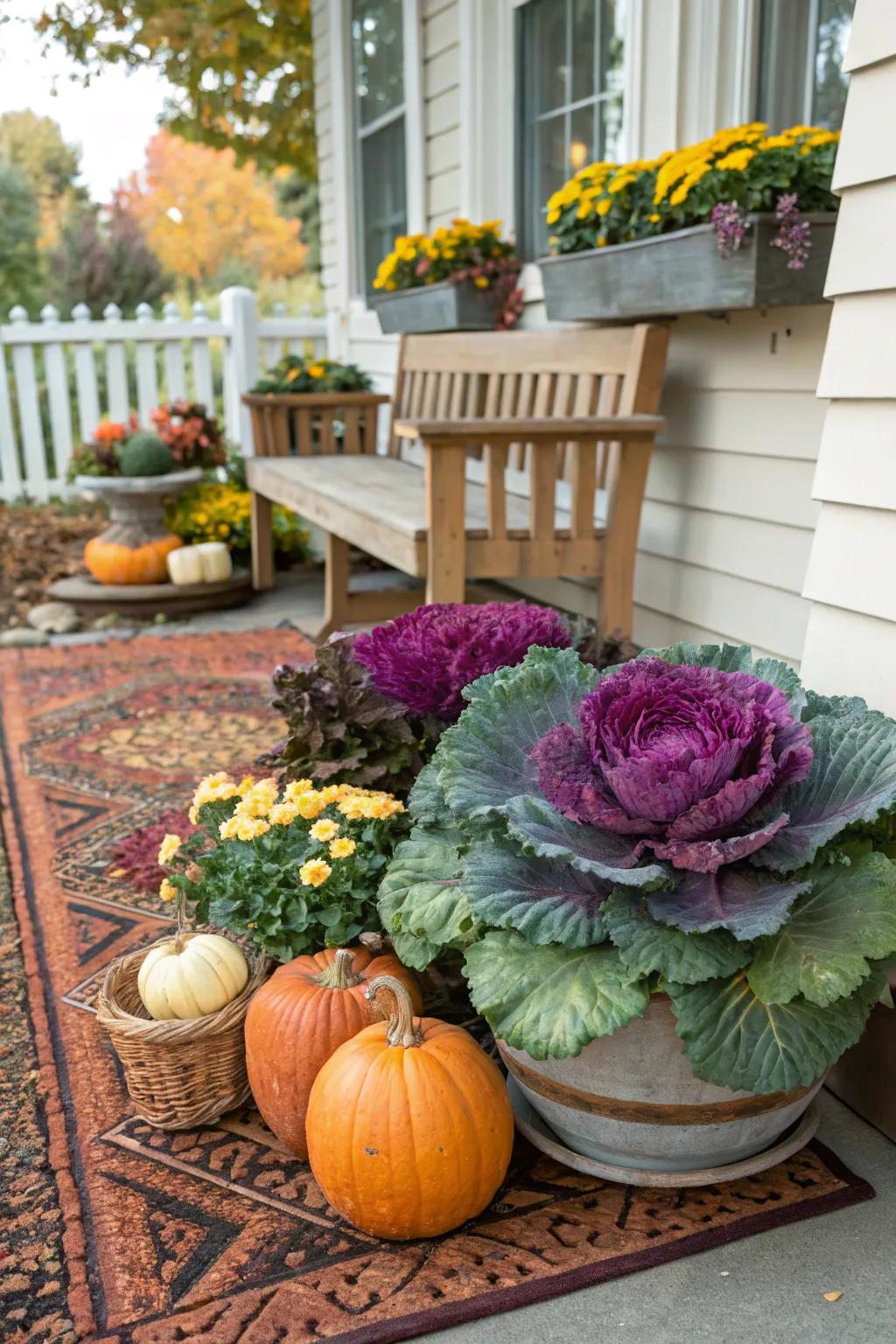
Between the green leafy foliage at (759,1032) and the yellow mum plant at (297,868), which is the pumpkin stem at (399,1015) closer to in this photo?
the yellow mum plant at (297,868)

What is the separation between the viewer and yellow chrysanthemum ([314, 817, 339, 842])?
5.88 feet

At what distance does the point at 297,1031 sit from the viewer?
1.61 meters

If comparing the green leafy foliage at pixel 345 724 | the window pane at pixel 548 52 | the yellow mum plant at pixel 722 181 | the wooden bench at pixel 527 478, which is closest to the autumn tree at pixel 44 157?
the window pane at pixel 548 52

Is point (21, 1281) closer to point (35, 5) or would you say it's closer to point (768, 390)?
point (768, 390)

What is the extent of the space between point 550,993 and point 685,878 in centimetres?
22

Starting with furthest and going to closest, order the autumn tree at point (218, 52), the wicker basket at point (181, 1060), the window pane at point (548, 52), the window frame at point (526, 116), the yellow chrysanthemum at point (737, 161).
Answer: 1. the autumn tree at point (218, 52)
2. the window pane at point (548, 52)
3. the window frame at point (526, 116)
4. the yellow chrysanthemum at point (737, 161)
5. the wicker basket at point (181, 1060)

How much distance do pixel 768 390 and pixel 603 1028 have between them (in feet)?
6.71

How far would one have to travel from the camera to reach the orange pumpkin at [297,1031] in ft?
5.28

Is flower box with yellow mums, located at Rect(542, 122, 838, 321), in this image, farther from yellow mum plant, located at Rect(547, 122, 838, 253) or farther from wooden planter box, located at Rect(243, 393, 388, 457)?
wooden planter box, located at Rect(243, 393, 388, 457)

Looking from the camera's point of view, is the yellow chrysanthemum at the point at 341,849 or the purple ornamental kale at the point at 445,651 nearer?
the yellow chrysanthemum at the point at 341,849

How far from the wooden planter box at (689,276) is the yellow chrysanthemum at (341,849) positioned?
1574mm

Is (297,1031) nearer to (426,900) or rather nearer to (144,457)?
(426,900)

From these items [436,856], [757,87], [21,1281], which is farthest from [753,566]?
[21,1281]

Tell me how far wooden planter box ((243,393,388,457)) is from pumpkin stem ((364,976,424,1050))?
4.07 m
